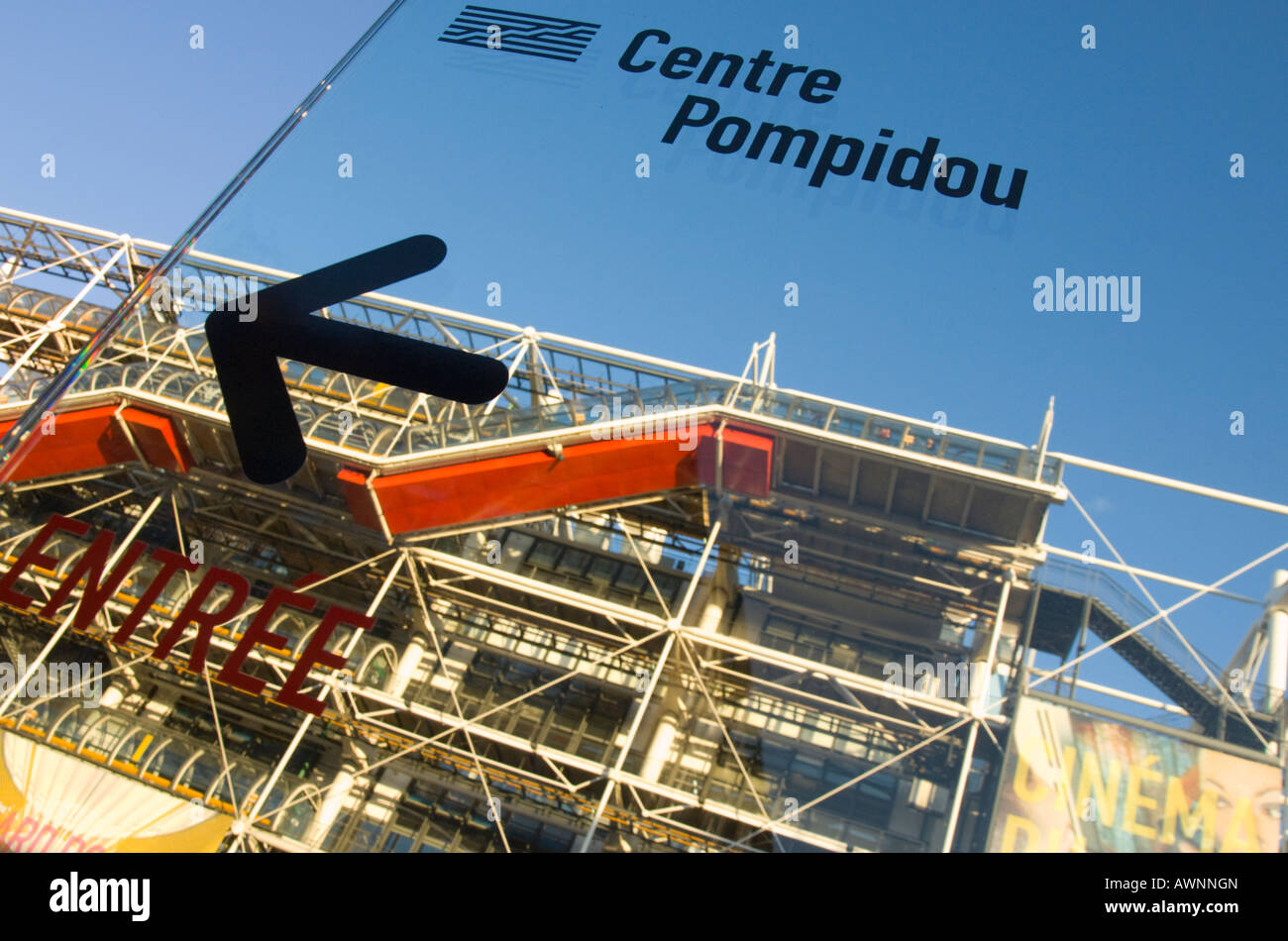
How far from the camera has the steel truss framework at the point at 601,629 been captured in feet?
15.3

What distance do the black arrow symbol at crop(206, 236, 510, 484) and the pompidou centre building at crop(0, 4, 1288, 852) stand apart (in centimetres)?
43

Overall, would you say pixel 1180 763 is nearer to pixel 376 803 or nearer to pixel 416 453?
pixel 376 803

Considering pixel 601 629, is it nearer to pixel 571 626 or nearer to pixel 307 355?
pixel 571 626

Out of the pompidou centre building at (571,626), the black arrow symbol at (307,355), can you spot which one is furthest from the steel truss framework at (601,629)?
the black arrow symbol at (307,355)

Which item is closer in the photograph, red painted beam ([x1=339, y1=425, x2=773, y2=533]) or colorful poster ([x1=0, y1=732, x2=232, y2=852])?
colorful poster ([x1=0, y1=732, x2=232, y2=852])

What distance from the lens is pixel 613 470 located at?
828 centimetres

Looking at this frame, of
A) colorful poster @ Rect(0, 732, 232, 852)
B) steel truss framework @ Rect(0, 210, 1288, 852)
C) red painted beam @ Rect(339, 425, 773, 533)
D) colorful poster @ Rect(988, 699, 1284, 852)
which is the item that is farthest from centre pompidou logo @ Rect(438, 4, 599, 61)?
red painted beam @ Rect(339, 425, 773, 533)

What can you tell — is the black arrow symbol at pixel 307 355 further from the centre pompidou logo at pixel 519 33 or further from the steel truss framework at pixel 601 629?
the centre pompidou logo at pixel 519 33

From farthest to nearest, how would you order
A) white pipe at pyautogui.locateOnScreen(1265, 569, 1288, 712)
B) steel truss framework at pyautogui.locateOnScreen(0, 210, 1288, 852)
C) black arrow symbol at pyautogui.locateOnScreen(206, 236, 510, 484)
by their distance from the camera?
steel truss framework at pyautogui.locateOnScreen(0, 210, 1288, 852) → white pipe at pyautogui.locateOnScreen(1265, 569, 1288, 712) → black arrow symbol at pyautogui.locateOnScreen(206, 236, 510, 484)

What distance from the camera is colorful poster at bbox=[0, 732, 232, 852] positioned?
4.73 metres

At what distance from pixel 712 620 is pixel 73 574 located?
471 centimetres

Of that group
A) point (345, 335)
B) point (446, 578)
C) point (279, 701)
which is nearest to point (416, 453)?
point (446, 578)

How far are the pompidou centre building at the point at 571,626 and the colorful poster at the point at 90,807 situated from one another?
5 cm

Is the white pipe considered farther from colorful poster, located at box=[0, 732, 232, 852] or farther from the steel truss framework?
colorful poster, located at box=[0, 732, 232, 852]
